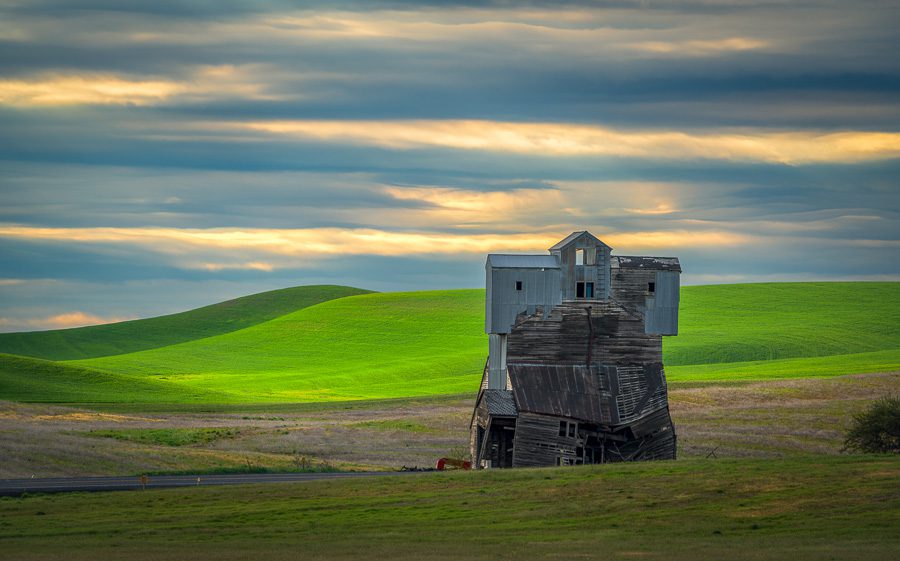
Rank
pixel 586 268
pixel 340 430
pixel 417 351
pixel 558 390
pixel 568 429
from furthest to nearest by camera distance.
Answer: pixel 417 351 → pixel 340 430 → pixel 586 268 → pixel 558 390 → pixel 568 429

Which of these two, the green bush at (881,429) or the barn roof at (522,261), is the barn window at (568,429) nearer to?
the barn roof at (522,261)

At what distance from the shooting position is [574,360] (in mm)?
56344

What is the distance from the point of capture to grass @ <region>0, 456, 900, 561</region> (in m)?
29.7

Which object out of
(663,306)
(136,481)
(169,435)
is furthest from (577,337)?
(169,435)

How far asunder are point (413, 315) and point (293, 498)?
131488mm

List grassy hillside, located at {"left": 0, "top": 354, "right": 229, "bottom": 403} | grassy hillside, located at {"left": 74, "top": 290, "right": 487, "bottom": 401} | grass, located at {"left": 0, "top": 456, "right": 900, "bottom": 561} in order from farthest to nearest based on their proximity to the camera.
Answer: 1. grassy hillside, located at {"left": 74, "top": 290, "right": 487, "bottom": 401}
2. grassy hillside, located at {"left": 0, "top": 354, "right": 229, "bottom": 403}
3. grass, located at {"left": 0, "top": 456, "right": 900, "bottom": 561}

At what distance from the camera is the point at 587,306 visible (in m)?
57.0

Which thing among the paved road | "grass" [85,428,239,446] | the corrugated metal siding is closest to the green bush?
the corrugated metal siding

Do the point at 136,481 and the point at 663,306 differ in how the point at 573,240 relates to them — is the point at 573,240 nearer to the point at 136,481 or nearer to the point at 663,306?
the point at 663,306

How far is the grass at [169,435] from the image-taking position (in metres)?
66.1

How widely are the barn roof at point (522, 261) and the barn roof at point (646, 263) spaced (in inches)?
124

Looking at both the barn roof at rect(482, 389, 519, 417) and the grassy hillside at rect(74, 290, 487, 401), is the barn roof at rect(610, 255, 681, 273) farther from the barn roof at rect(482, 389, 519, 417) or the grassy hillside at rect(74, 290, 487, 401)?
the grassy hillside at rect(74, 290, 487, 401)

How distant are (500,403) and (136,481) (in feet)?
58.8

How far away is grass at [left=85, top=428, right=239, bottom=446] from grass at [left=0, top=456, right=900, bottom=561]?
2514 centimetres
